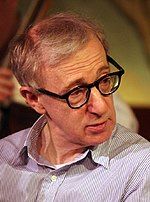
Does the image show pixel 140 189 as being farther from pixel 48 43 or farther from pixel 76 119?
pixel 48 43

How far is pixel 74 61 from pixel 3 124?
814 mm

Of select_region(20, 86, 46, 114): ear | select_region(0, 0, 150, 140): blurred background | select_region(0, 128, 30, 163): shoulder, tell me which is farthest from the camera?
select_region(0, 0, 150, 140): blurred background

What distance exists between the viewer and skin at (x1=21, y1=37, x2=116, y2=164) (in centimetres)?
117

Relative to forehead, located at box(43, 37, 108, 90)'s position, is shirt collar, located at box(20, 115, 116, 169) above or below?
below

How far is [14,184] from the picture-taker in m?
1.34

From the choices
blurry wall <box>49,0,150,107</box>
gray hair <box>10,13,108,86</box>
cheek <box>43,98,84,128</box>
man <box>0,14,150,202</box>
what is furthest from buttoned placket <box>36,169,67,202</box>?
blurry wall <box>49,0,150,107</box>

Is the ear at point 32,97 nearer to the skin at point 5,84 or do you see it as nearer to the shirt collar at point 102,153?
the shirt collar at point 102,153

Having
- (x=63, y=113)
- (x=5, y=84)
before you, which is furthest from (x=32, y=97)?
(x=5, y=84)

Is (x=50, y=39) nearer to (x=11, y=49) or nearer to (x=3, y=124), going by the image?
(x=11, y=49)

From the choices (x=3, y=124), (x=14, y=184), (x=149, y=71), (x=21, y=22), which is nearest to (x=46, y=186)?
(x=14, y=184)

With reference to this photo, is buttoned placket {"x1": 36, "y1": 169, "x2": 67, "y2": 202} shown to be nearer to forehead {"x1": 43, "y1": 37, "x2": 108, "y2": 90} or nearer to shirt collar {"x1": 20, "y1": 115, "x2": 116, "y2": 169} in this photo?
shirt collar {"x1": 20, "y1": 115, "x2": 116, "y2": 169}

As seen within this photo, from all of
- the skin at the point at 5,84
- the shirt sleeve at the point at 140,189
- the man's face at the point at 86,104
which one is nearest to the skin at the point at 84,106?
the man's face at the point at 86,104

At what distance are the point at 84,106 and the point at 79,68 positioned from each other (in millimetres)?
87

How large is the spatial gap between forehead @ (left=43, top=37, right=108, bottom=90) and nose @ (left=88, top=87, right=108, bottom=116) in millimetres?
31
